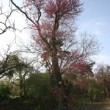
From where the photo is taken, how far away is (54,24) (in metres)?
16.3

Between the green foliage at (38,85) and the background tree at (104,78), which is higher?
the background tree at (104,78)

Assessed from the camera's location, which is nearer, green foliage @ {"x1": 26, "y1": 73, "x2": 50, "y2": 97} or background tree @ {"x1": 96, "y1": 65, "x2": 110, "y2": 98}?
green foliage @ {"x1": 26, "y1": 73, "x2": 50, "y2": 97}

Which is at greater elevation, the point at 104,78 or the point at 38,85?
the point at 104,78

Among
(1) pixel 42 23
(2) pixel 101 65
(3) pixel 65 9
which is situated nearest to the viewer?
(3) pixel 65 9

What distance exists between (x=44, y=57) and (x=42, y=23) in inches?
82.6

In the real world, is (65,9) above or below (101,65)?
below

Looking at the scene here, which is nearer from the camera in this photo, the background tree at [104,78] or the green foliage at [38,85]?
the green foliage at [38,85]

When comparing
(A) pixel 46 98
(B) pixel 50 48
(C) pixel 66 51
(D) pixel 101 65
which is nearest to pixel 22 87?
(A) pixel 46 98

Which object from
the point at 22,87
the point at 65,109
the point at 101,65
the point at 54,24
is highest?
the point at 101,65

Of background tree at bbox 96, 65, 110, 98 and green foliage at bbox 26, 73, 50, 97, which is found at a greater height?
background tree at bbox 96, 65, 110, 98

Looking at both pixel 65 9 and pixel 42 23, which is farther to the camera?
pixel 42 23

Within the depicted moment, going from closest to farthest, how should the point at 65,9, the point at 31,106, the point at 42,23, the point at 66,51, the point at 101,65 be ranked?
the point at 65,9, the point at 42,23, the point at 66,51, the point at 31,106, the point at 101,65

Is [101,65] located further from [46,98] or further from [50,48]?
[50,48]

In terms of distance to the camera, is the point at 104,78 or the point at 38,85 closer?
the point at 38,85
